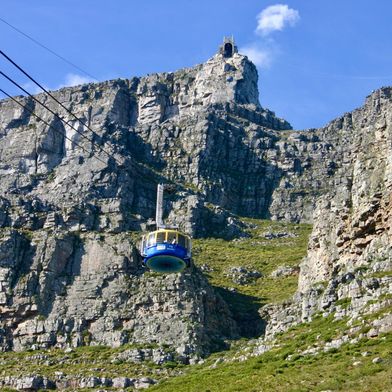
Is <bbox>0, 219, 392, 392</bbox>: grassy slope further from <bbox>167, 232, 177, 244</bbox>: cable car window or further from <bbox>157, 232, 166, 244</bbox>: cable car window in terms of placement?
<bbox>157, 232, 166, 244</bbox>: cable car window

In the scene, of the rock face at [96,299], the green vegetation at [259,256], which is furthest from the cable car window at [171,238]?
the green vegetation at [259,256]

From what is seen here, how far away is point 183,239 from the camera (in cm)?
6925

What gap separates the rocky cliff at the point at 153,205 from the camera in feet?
336

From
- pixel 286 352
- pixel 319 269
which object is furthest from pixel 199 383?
pixel 319 269

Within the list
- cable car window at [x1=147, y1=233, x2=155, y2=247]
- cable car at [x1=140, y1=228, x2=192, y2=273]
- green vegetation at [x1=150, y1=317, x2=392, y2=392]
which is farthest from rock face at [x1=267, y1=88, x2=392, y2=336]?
cable car window at [x1=147, y1=233, x2=155, y2=247]

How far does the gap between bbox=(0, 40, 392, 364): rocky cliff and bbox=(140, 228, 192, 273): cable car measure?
1102cm

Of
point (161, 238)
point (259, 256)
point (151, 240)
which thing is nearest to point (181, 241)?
point (161, 238)

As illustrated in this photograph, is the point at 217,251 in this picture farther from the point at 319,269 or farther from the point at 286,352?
the point at 286,352

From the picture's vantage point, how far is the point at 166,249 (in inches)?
2675

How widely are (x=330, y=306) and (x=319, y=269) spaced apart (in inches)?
597

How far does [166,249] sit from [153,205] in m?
88.3

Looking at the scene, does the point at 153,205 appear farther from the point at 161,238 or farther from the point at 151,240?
the point at 161,238

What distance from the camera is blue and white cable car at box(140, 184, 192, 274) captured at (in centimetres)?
6800

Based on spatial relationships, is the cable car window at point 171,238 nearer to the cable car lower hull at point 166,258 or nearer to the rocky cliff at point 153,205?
the cable car lower hull at point 166,258
